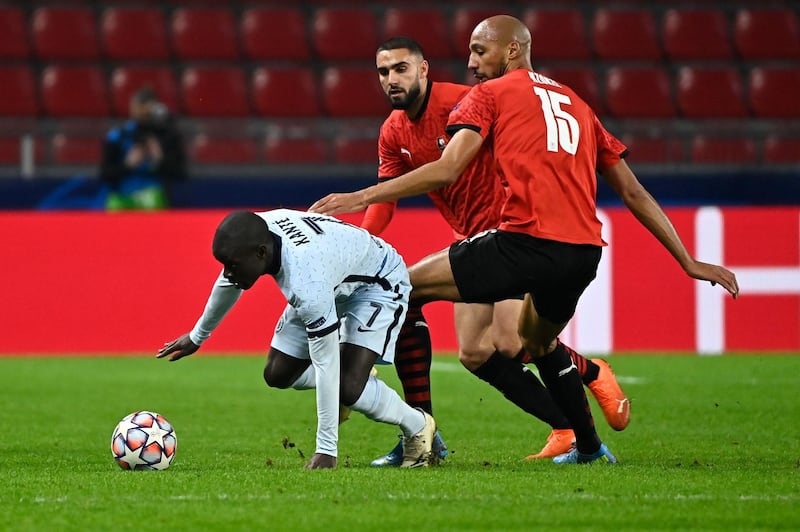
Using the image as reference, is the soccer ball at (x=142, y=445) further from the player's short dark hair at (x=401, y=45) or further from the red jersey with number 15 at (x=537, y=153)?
the player's short dark hair at (x=401, y=45)

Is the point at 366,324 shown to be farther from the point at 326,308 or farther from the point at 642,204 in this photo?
the point at 642,204

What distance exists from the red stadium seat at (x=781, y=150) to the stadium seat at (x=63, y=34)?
715 cm

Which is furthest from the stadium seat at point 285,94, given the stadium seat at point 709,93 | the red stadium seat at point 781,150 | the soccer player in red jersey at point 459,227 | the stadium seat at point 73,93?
the soccer player in red jersey at point 459,227

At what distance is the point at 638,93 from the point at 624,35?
896mm

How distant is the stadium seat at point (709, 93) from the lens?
48.4ft

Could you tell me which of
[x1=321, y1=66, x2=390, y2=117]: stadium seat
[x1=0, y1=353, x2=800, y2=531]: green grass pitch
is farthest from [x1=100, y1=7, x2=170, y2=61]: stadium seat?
[x1=0, y1=353, x2=800, y2=531]: green grass pitch

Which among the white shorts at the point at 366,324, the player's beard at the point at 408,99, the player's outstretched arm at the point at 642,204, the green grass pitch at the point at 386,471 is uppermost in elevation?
the player's beard at the point at 408,99

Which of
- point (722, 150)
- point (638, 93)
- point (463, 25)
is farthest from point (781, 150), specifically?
point (463, 25)

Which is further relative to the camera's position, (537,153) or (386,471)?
(386,471)

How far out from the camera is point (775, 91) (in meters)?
14.8

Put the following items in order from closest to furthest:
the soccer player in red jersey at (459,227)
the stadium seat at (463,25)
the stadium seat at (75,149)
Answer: the soccer player in red jersey at (459,227)
the stadium seat at (75,149)
the stadium seat at (463,25)

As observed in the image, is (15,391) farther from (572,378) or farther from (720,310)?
(720,310)

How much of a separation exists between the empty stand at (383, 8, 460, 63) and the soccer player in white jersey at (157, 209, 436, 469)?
9.31 meters

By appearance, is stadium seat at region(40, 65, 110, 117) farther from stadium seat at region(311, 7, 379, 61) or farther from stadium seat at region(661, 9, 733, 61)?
stadium seat at region(661, 9, 733, 61)
